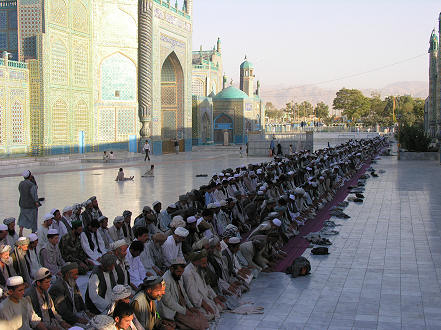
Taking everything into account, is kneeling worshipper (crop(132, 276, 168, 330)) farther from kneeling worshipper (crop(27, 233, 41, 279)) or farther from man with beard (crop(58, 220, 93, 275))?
man with beard (crop(58, 220, 93, 275))

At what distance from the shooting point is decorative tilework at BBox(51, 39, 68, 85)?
2272 centimetres

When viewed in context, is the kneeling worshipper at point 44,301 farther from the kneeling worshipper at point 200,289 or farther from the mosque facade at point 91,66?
the mosque facade at point 91,66

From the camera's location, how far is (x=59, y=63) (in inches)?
→ 910

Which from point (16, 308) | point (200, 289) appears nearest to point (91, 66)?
point (200, 289)

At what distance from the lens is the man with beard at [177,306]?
507 centimetres

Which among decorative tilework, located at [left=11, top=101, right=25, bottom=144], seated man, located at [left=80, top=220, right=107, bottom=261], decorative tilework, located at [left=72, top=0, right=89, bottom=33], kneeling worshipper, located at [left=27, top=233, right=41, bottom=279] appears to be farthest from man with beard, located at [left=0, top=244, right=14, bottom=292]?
decorative tilework, located at [left=72, top=0, right=89, bottom=33]

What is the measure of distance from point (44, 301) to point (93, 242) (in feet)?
8.32

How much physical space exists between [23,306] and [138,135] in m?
24.0

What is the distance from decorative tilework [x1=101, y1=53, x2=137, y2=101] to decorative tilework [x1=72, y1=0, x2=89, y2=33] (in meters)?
1.96

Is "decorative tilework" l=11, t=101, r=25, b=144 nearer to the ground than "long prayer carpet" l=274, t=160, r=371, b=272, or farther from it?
farther from it

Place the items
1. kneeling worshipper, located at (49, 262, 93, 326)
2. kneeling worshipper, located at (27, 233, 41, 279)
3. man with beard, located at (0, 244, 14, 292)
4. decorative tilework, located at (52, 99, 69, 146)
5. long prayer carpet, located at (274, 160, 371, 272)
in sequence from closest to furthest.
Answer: kneeling worshipper, located at (49, 262, 93, 326)
man with beard, located at (0, 244, 14, 292)
kneeling worshipper, located at (27, 233, 41, 279)
long prayer carpet, located at (274, 160, 371, 272)
decorative tilework, located at (52, 99, 69, 146)

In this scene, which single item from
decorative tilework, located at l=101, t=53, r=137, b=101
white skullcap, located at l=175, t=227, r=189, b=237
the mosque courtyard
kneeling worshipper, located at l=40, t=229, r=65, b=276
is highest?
decorative tilework, located at l=101, t=53, r=137, b=101

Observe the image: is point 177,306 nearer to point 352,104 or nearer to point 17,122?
point 17,122

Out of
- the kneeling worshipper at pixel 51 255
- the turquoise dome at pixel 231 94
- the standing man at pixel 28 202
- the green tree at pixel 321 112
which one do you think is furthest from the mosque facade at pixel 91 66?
the green tree at pixel 321 112
